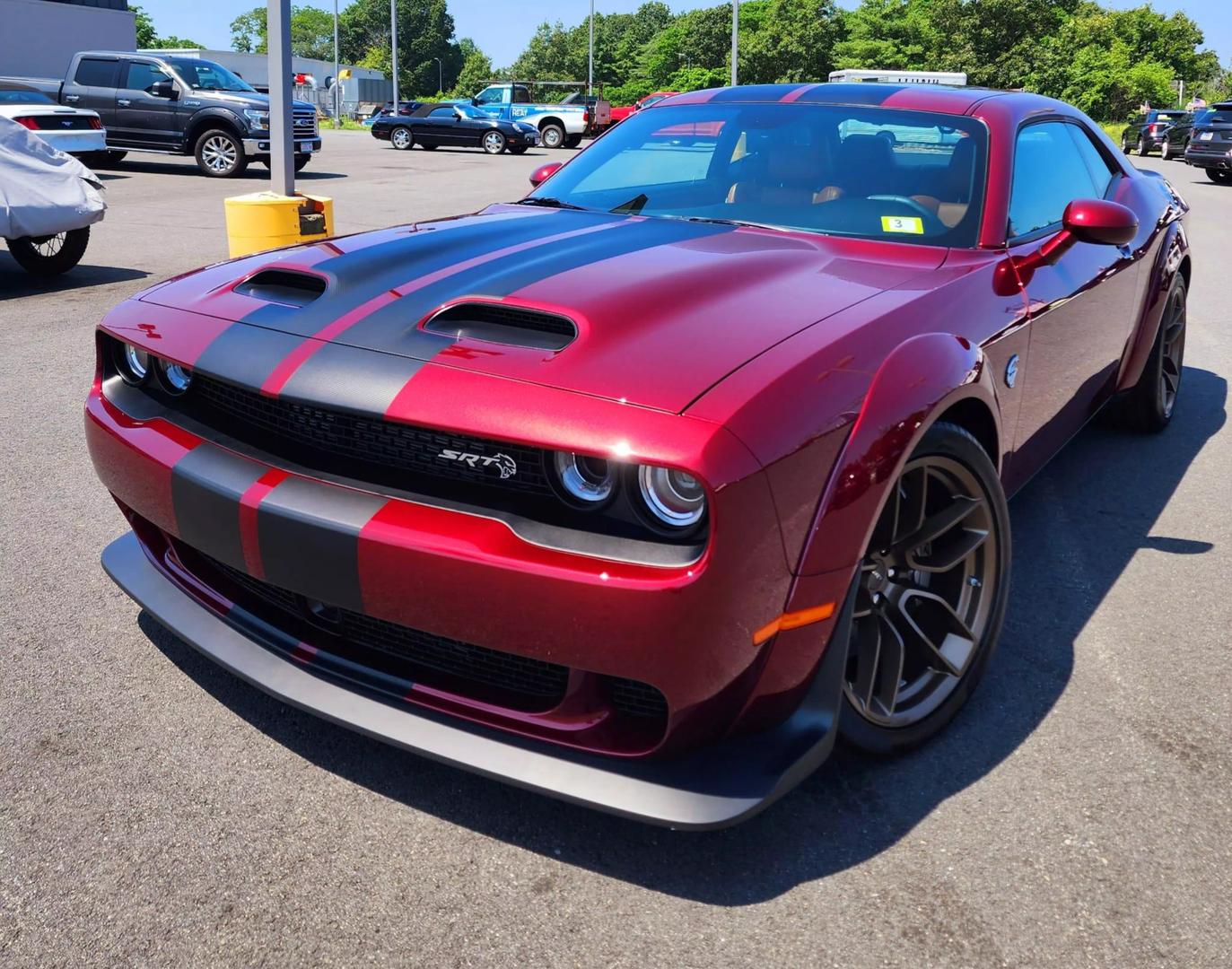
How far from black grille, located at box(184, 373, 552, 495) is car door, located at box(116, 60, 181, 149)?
16.2 meters

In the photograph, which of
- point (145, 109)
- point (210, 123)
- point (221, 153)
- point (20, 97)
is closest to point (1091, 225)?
point (20, 97)

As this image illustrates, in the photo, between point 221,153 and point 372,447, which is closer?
point 372,447

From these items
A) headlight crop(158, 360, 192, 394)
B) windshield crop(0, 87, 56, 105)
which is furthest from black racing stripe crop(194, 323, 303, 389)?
windshield crop(0, 87, 56, 105)

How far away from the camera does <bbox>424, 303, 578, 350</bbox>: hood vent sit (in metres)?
2.08

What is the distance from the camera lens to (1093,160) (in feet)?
13.5

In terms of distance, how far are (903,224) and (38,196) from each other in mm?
6273

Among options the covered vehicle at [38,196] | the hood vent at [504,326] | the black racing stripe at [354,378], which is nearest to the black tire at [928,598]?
the hood vent at [504,326]

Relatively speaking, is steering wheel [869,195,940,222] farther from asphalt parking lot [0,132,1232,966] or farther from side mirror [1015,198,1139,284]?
asphalt parking lot [0,132,1232,966]

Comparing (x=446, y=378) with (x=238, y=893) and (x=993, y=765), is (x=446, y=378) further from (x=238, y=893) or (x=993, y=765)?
(x=993, y=765)

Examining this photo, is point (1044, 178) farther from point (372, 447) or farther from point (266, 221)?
point (266, 221)

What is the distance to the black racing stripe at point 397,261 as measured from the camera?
2.27m

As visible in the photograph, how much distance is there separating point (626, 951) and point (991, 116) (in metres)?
2.53

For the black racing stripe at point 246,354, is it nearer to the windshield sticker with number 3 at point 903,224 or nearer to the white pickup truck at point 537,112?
the windshield sticker with number 3 at point 903,224

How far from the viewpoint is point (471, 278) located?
2361mm
